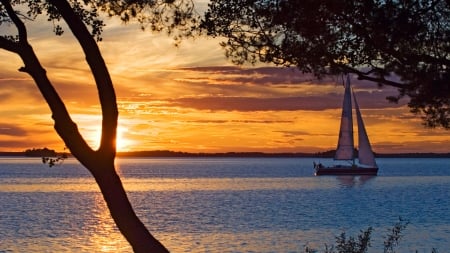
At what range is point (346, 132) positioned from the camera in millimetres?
100625

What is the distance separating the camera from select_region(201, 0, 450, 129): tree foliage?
12.0m

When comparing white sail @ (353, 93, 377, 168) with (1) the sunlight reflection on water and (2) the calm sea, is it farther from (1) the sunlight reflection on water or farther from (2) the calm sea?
(2) the calm sea

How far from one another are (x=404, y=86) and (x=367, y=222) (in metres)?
44.4

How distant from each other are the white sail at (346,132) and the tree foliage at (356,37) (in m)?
82.2

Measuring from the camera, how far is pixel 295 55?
13039 mm

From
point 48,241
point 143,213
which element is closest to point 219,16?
point 48,241

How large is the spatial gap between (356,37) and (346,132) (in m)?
88.9

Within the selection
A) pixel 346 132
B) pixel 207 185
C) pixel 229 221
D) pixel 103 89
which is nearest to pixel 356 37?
pixel 103 89

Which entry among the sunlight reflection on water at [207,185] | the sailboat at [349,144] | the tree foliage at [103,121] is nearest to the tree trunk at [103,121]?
the tree foliage at [103,121]

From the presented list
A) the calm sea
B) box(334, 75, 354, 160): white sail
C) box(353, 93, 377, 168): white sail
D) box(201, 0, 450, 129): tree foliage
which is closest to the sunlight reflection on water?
box(353, 93, 377, 168): white sail

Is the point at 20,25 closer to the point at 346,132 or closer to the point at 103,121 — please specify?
the point at 103,121

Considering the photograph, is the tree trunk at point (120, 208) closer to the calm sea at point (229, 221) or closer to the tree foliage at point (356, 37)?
the tree foliage at point (356, 37)

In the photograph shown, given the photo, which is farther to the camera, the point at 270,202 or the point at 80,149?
the point at 270,202

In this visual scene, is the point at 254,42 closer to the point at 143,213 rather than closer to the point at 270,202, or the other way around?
the point at 143,213
